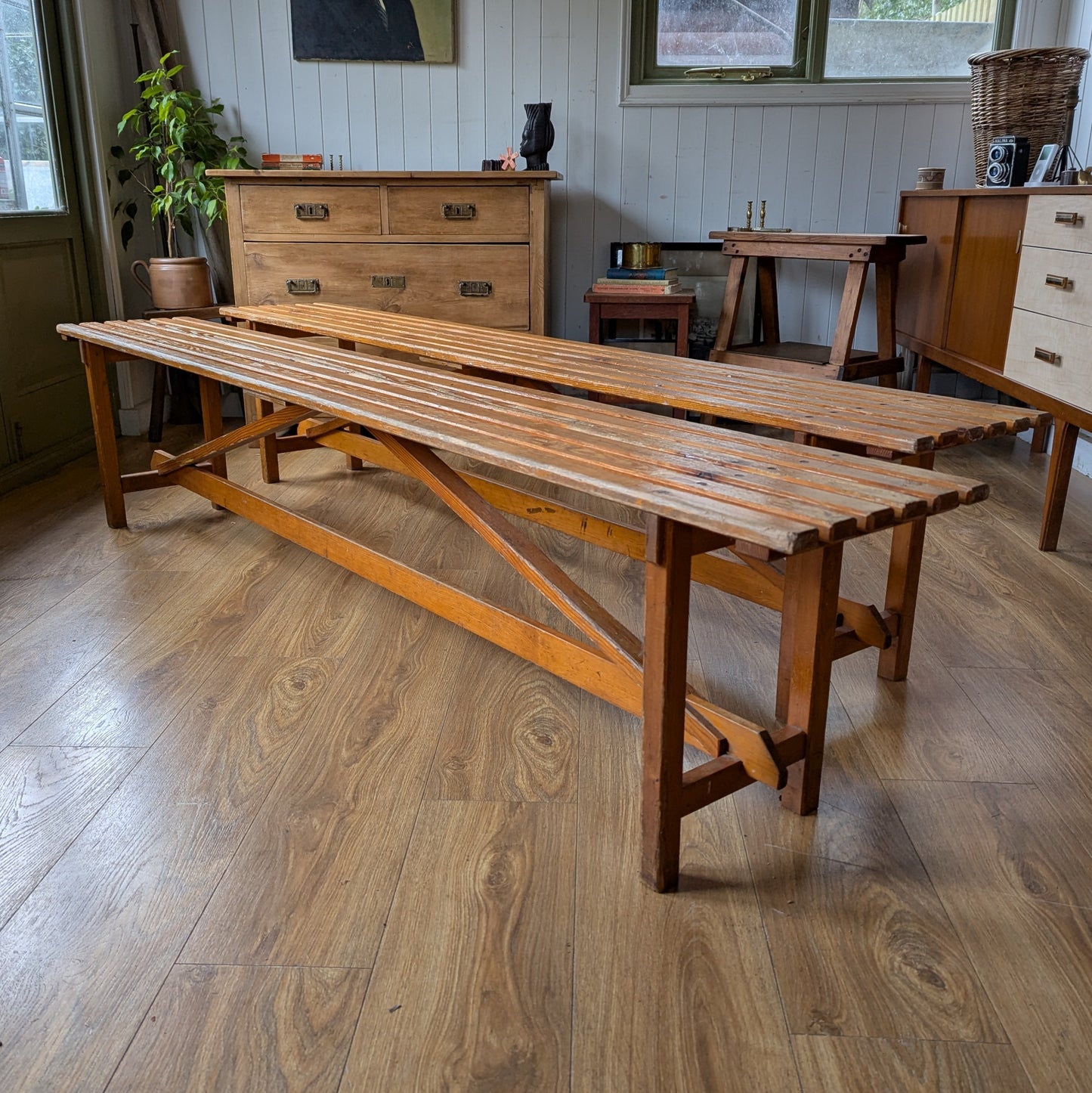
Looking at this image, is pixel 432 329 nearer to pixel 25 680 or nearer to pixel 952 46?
pixel 25 680

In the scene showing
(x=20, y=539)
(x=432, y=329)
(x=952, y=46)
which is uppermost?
(x=952, y=46)

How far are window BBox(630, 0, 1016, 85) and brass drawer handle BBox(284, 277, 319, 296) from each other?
55.3 inches

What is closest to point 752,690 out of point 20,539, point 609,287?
point 20,539

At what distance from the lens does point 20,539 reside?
2.65 meters

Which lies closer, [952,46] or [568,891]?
[568,891]

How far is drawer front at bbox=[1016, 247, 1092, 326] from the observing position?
7.61 feet

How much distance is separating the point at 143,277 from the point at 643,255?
1.91 m

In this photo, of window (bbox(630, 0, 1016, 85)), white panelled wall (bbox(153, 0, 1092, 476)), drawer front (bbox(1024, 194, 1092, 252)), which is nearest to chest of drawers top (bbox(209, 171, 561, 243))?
white panelled wall (bbox(153, 0, 1092, 476))

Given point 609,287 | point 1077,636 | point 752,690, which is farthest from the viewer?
point 609,287

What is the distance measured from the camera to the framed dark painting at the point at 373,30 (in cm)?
373

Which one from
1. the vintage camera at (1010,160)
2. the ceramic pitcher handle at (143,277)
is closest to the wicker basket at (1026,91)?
the vintage camera at (1010,160)

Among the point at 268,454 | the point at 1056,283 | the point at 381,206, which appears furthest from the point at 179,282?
the point at 1056,283

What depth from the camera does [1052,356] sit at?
2.45 metres

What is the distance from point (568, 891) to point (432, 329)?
1.73m
